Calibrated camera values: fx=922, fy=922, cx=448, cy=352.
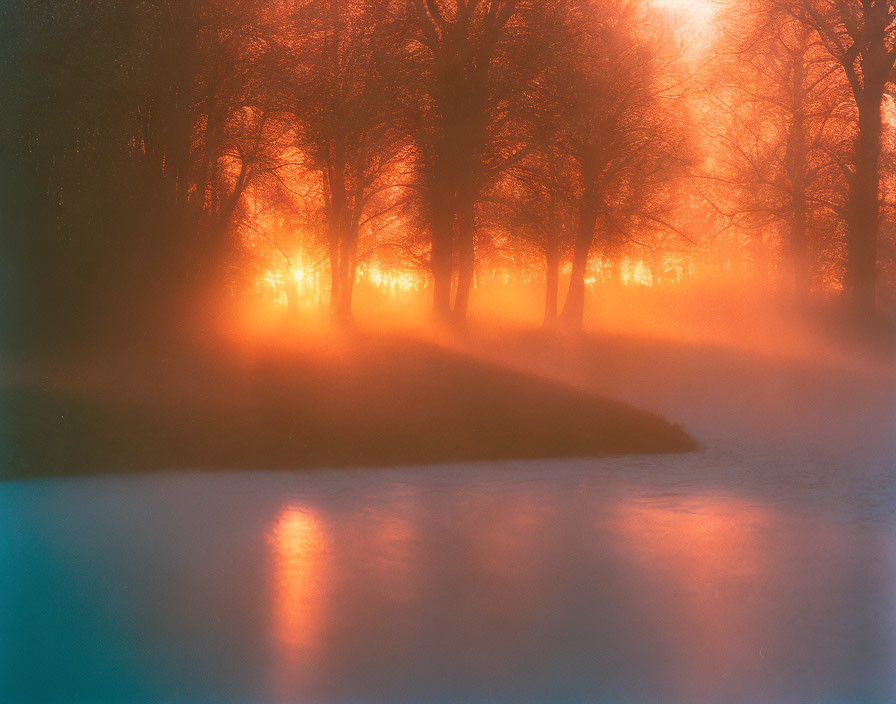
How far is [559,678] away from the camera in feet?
17.6

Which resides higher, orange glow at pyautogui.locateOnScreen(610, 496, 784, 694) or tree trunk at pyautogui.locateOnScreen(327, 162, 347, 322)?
tree trunk at pyautogui.locateOnScreen(327, 162, 347, 322)

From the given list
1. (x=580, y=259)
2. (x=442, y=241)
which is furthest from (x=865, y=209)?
(x=442, y=241)

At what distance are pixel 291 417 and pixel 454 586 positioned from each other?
7190mm

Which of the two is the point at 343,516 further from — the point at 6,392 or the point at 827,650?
the point at 6,392

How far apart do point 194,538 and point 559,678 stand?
14.8 feet

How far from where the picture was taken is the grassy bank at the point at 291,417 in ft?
41.6

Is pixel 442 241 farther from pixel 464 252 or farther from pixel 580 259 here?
pixel 580 259

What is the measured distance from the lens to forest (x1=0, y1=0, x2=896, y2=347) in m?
16.4

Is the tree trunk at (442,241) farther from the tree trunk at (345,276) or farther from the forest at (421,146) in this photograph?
the tree trunk at (345,276)

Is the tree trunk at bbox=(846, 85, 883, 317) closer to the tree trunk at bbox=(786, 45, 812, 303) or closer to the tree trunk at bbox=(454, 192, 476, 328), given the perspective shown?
the tree trunk at bbox=(786, 45, 812, 303)

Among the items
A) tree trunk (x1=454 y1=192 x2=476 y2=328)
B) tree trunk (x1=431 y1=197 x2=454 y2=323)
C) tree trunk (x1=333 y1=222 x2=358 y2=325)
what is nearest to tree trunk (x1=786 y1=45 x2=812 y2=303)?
tree trunk (x1=454 y1=192 x2=476 y2=328)

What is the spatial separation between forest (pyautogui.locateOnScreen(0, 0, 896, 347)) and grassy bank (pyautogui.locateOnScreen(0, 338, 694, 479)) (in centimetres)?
264

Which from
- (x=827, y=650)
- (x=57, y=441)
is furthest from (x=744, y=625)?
(x=57, y=441)

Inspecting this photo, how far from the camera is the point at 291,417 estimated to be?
13859 millimetres
